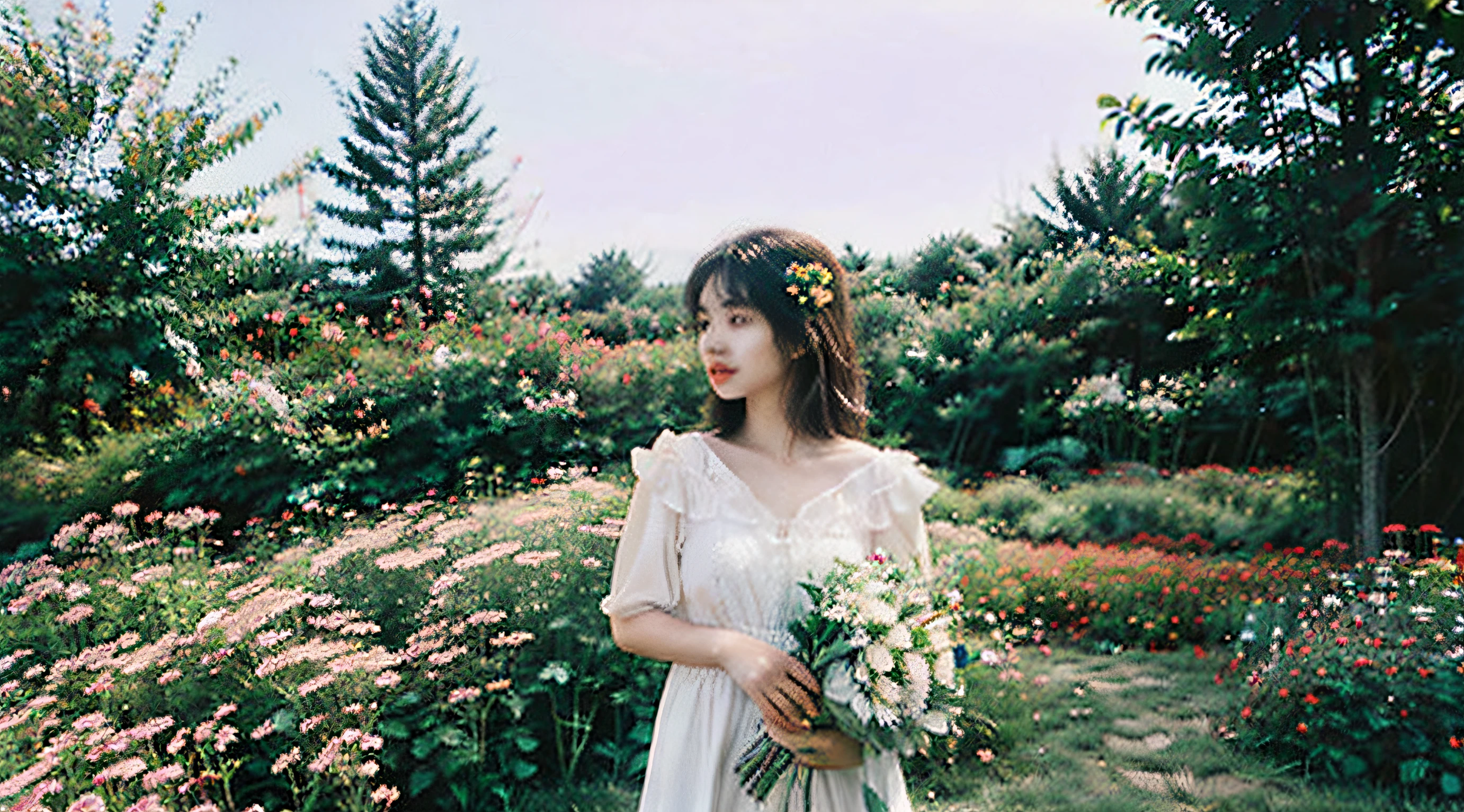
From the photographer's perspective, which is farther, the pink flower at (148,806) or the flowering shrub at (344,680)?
the flowering shrub at (344,680)

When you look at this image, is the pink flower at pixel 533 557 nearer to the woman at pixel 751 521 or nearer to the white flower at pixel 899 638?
the woman at pixel 751 521

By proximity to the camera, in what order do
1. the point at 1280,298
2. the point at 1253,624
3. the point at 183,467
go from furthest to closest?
the point at 183,467 < the point at 1280,298 < the point at 1253,624

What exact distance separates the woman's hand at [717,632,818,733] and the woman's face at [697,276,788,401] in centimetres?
50

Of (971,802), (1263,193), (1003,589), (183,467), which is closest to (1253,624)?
(1003,589)

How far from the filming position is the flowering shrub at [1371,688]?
3738 mm

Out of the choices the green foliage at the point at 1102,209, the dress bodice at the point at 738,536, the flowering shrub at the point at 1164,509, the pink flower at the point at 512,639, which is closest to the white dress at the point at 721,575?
the dress bodice at the point at 738,536

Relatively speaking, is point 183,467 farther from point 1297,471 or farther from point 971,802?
point 1297,471

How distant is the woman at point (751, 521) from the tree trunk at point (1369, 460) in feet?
21.6

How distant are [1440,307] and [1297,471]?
7.32 ft

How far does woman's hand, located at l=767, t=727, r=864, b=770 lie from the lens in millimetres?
1357

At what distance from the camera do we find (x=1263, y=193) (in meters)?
6.74

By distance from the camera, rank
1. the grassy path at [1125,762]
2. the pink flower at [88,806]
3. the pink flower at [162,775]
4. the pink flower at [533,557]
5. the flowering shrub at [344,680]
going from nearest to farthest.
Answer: the pink flower at [88,806] < the pink flower at [162,775] < the flowering shrub at [344,680] < the pink flower at [533,557] < the grassy path at [1125,762]

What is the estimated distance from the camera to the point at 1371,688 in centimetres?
386

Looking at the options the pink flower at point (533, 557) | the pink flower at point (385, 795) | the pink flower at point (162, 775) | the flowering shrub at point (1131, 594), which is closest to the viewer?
the pink flower at point (162, 775)
